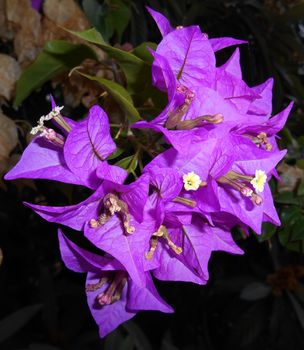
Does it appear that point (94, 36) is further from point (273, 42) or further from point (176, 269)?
point (273, 42)

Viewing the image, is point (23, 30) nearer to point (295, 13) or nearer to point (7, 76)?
point (7, 76)

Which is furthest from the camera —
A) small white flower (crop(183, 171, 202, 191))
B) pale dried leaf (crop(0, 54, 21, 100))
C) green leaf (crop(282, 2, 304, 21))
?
green leaf (crop(282, 2, 304, 21))

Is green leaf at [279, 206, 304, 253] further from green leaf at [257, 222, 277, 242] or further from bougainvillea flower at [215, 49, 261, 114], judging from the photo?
bougainvillea flower at [215, 49, 261, 114]

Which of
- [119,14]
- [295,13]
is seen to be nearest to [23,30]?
[119,14]

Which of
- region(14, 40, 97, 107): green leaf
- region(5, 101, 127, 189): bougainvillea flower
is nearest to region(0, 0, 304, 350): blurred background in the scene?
region(14, 40, 97, 107): green leaf

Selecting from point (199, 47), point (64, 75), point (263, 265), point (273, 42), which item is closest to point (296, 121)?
point (273, 42)

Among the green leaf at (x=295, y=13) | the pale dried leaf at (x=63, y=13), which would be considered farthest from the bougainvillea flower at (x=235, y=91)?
the green leaf at (x=295, y=13)
